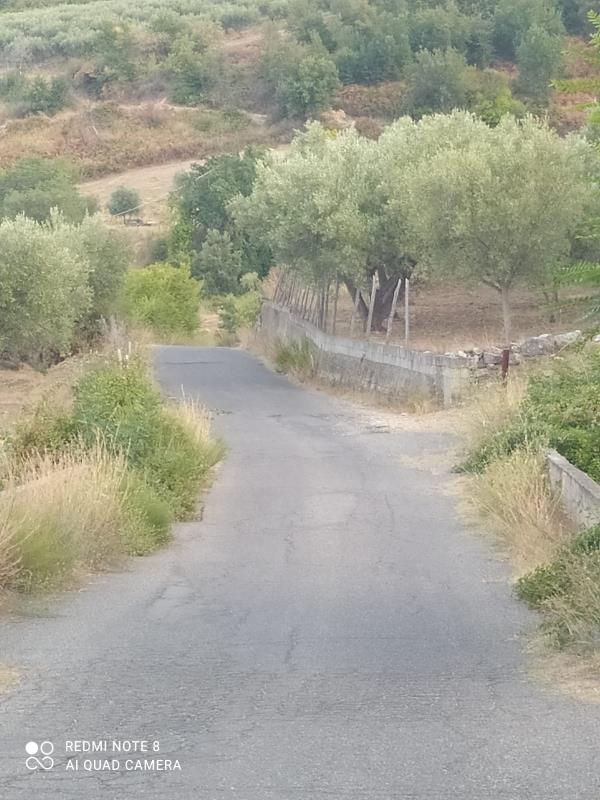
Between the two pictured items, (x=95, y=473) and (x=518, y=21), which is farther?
(x=518, y=21)

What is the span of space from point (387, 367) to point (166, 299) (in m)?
27.2

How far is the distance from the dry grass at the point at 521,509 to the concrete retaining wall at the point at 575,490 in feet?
0.33

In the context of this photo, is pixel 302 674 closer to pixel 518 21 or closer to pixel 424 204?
pixel 424 204

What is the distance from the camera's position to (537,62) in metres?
67.4

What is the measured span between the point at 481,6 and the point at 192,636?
76.6 m

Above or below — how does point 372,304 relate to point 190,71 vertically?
below

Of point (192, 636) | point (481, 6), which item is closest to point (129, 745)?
point (192, 636)

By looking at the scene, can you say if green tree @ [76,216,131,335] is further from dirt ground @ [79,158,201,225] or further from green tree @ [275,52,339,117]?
green tree @ [275,52,339,117]

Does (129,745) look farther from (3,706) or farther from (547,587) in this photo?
(547,587)

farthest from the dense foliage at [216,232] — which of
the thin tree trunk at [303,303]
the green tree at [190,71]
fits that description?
the green tree at [190,71]

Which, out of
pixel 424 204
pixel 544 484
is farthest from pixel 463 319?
pixel 544 484

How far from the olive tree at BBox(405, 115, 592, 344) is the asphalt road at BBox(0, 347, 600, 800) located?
11.8 m

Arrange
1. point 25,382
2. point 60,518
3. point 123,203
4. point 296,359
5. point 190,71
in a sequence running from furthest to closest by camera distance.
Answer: point 190,71
point 123,203
point 296,359
point 25,382
point 60,518

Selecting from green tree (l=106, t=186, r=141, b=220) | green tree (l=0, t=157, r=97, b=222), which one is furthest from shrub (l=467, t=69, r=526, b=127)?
green tree (l=106, t=186, r=141, b=220)
